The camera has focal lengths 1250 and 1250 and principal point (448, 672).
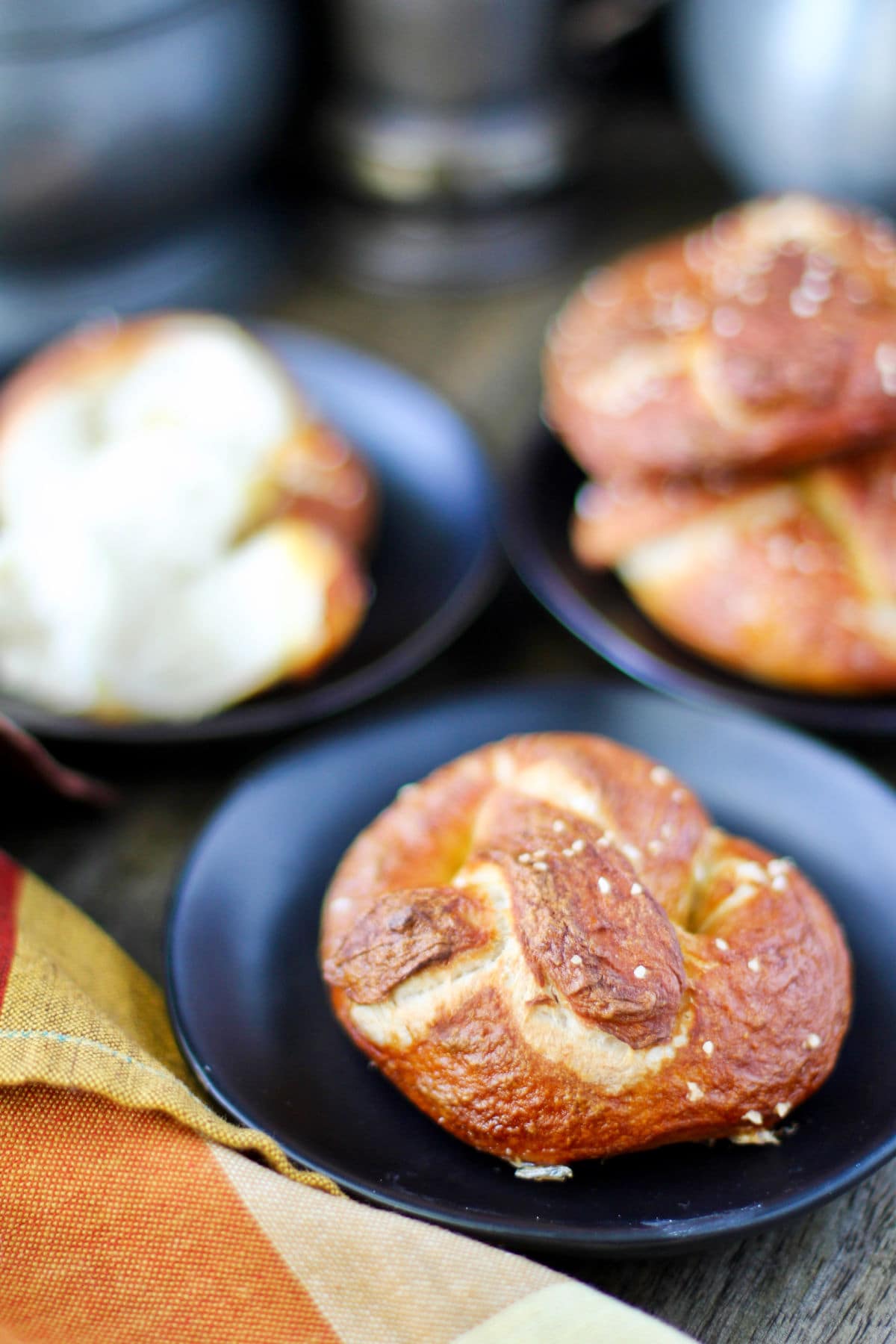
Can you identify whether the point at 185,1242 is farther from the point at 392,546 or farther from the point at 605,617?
the point at 392,546

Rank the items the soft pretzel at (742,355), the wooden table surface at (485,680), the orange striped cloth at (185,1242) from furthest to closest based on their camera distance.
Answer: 1. the soft pretzel at (742,355)
2. the wooden table surface at (485,680)
3. the orange striped cloth at (185,1242)

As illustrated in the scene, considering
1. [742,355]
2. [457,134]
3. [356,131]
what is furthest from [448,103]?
[742,355]

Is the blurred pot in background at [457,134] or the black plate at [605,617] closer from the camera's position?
the black plate at [605,617]

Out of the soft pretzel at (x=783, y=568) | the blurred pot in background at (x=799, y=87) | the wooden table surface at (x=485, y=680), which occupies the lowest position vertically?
the wooden table surface at (x=485, y=680)

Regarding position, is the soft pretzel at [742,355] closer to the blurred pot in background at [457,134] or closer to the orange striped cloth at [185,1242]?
the blurred pot in background at [457,134]

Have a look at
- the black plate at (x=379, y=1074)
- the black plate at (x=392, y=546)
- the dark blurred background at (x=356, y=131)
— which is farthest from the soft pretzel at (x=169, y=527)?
the dark blurred background at (x=356, y=131)
